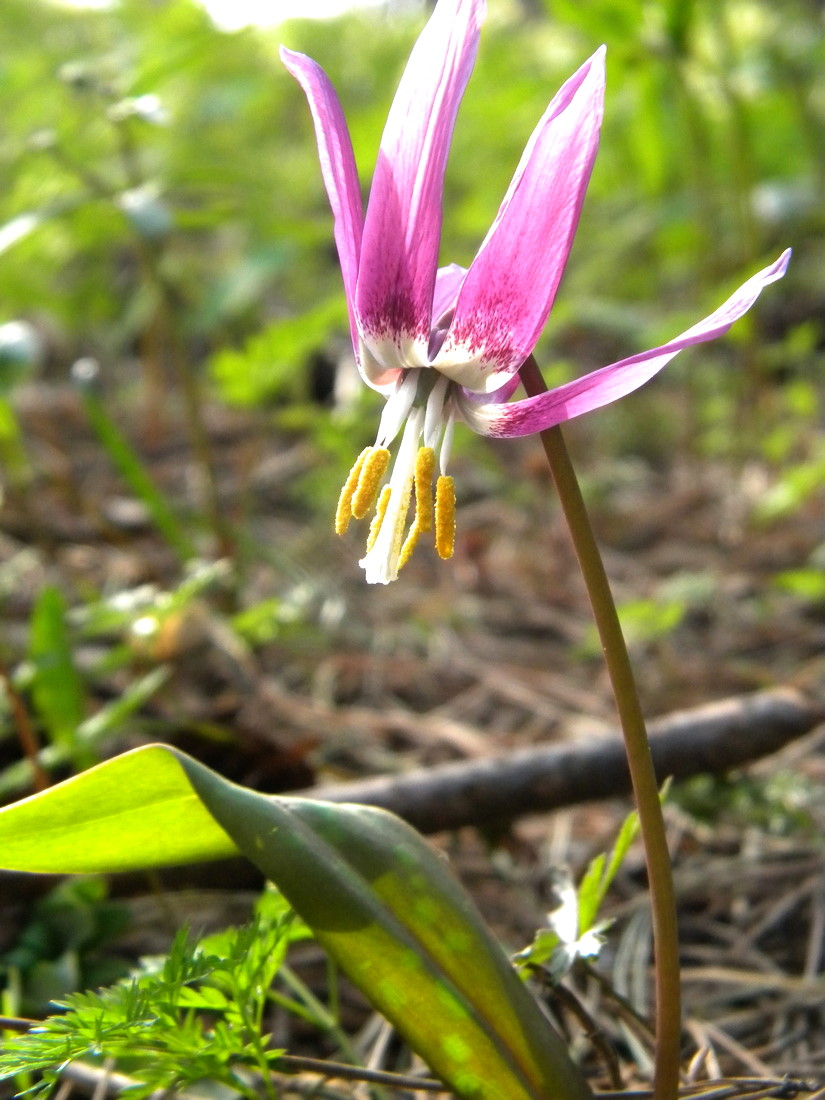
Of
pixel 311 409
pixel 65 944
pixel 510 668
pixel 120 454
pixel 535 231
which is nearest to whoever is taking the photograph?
pixel 535 231

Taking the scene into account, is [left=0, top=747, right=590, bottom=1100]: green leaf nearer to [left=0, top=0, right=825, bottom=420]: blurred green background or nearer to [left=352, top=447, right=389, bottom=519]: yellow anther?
[left=352, top=447, right=389, bottom=519]: yellow anther

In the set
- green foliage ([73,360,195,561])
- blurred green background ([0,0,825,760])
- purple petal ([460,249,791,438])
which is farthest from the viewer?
blurred green background ([0,0,825,760])

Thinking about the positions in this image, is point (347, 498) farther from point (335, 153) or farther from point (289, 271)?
point (289, 271)

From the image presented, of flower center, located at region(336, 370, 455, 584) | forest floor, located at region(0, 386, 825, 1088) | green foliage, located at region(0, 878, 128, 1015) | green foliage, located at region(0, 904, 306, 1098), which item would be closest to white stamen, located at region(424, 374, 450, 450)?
flower center, located at region(336, 370, 455, 584)

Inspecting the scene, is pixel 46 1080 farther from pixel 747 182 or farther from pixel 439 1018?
pixel 747 182

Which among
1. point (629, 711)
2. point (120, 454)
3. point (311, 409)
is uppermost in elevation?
point (311, 409)

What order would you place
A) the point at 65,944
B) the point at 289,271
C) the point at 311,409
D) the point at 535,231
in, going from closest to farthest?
the point at 535,231
the point at 65,944
the point at 311,409
the point at 289,271

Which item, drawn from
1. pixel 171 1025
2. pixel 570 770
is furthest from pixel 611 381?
pixel 570 770

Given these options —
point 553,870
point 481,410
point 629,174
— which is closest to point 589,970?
point 553,870
